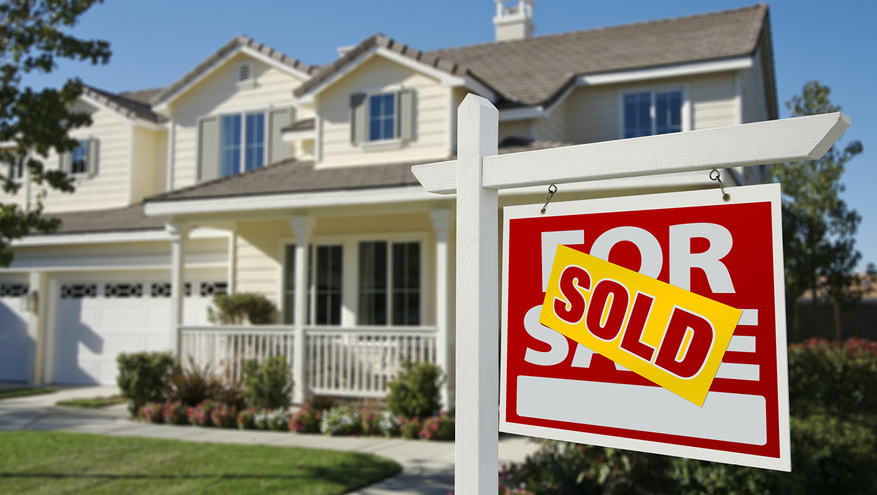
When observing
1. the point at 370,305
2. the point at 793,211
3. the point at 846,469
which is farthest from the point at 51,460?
the point at 793,211

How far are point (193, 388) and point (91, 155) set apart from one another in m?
8.47

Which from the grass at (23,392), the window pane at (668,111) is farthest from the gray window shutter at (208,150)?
the window pane at (668,111)

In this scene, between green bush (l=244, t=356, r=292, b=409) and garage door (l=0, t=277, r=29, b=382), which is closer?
green bush (l=244, t=356, r=292, b=409)

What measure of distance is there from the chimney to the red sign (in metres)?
16.2

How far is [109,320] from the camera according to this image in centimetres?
1548

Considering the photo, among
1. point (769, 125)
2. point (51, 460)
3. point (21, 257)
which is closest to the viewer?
point (769, 125)

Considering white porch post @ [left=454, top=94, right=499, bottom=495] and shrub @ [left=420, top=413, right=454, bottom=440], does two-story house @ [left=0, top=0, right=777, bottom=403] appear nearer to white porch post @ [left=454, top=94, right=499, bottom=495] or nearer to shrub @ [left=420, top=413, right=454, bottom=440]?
shrub @ [left=420, top=413, right=454, bottom=440]

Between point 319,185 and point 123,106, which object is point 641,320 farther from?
point 123,106

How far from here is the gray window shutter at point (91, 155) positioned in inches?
670

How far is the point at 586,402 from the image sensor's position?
2.43 metres

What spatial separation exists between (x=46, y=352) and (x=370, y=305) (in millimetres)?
7962

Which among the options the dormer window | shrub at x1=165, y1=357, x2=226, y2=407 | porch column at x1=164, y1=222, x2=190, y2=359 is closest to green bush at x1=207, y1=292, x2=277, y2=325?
porch column at x1=164, y1=222, x2=190, y2=359

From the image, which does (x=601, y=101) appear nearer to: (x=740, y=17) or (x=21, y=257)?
(x=740, y=17)

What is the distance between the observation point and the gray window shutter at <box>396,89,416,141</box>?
473 inches
